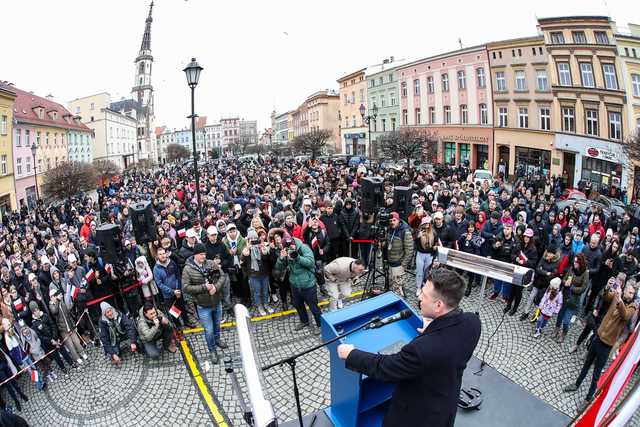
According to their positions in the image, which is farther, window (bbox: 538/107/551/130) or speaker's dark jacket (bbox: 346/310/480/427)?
window (bbox: 538/107/551/130)

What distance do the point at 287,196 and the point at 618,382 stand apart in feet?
42.8

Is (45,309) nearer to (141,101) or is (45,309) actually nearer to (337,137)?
(337,137)

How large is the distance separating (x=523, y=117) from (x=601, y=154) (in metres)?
7.35

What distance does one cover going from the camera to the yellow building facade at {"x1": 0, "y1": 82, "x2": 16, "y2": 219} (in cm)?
2819

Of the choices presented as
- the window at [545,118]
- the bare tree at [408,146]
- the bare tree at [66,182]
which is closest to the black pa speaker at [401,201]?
the bare tree at [408,146]

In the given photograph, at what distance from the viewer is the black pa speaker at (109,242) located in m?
7.11

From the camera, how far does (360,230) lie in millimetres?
9594

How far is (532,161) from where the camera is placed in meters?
29.4

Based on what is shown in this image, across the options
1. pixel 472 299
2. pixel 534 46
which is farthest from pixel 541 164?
pixel 472 299

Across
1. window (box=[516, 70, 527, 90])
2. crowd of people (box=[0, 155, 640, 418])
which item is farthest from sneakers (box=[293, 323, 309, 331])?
window (box=[516, 70, 527, 90])

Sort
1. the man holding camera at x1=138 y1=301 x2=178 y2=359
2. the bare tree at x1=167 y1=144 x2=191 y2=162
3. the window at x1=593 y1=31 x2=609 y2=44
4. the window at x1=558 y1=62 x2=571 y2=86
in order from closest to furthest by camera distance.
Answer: the man holding camera at x1=138 y1=301 x2=178 y2=359 → the window at x1=593 y1=31 x2=609 y2=44 → the window at x1=558 y1=62 x2=571 y2=86 → the bare tree at x1=167 y1=144 x2=191 y2=162

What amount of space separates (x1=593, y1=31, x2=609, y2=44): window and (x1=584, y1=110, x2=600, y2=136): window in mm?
4366

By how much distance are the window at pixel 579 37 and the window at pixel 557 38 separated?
0.72 meters

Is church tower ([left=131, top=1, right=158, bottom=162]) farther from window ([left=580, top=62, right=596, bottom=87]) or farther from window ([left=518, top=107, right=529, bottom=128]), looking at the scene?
window ([left=580, top=62, right=596, bottom=87])
